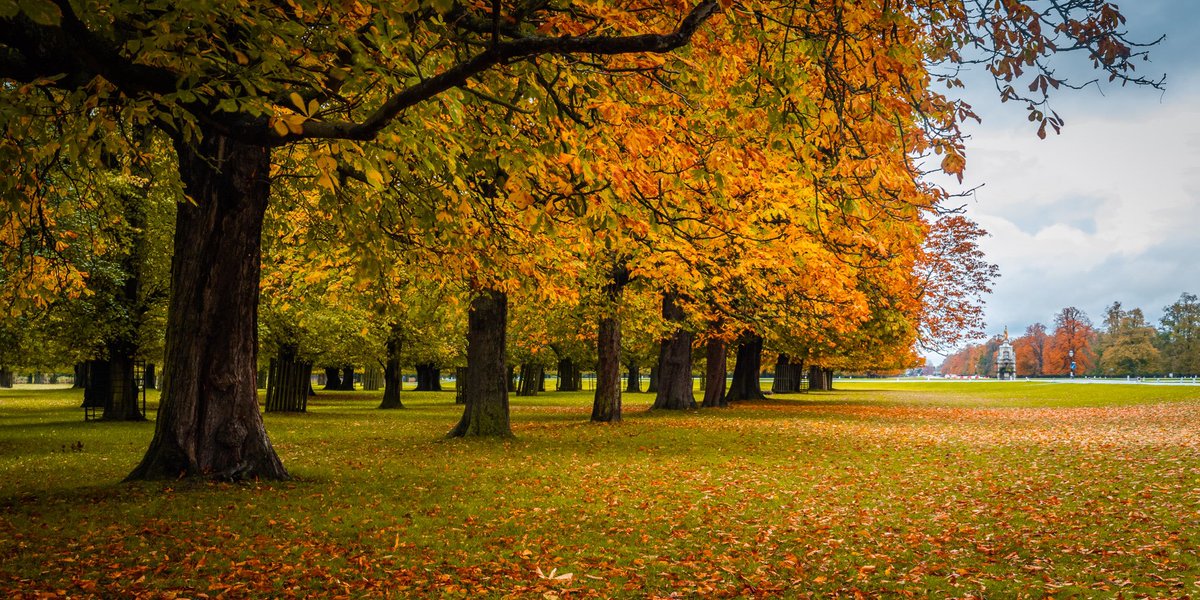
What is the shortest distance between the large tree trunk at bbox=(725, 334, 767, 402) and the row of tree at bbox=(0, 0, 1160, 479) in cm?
2474

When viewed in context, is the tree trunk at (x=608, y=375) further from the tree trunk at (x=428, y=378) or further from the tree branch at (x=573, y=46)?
the tree trunk at (x=428, y=378)

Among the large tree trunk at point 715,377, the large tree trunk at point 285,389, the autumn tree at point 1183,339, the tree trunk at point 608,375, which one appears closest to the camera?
the tree trunk at point 608,375

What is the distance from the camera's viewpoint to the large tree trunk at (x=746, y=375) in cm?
4394

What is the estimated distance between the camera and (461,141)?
8.67m

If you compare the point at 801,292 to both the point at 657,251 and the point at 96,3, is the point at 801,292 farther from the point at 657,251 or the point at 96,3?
the point at 96,3

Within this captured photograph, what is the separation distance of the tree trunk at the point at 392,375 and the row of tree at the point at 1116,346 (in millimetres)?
77594

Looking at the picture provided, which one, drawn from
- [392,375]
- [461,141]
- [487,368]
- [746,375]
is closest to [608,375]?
[487,368]

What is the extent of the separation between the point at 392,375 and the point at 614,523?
1181 inches

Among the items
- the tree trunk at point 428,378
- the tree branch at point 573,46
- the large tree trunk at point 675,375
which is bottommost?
the tree trunk at point 428,378

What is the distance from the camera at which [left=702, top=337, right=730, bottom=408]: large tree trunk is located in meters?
35.0

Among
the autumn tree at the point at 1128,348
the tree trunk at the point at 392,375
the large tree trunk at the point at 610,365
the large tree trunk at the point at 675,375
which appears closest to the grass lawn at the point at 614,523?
the large tree trunk at the point at 610,365

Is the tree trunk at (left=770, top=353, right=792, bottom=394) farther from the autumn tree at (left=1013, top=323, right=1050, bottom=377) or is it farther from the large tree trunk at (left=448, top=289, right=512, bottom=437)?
the autumn tree at (left=1013, top=323, right=1050, bottom=377)

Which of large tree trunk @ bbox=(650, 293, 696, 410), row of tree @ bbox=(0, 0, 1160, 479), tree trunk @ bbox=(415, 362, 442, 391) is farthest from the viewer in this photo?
tree trunk @ bbox=(415, 362, 442, 391)

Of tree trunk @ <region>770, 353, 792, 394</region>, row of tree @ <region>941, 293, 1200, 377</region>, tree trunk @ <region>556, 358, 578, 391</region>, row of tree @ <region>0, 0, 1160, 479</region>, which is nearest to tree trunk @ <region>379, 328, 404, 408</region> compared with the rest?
row of tree @ <region>0, 0, 1160, 479</region>
